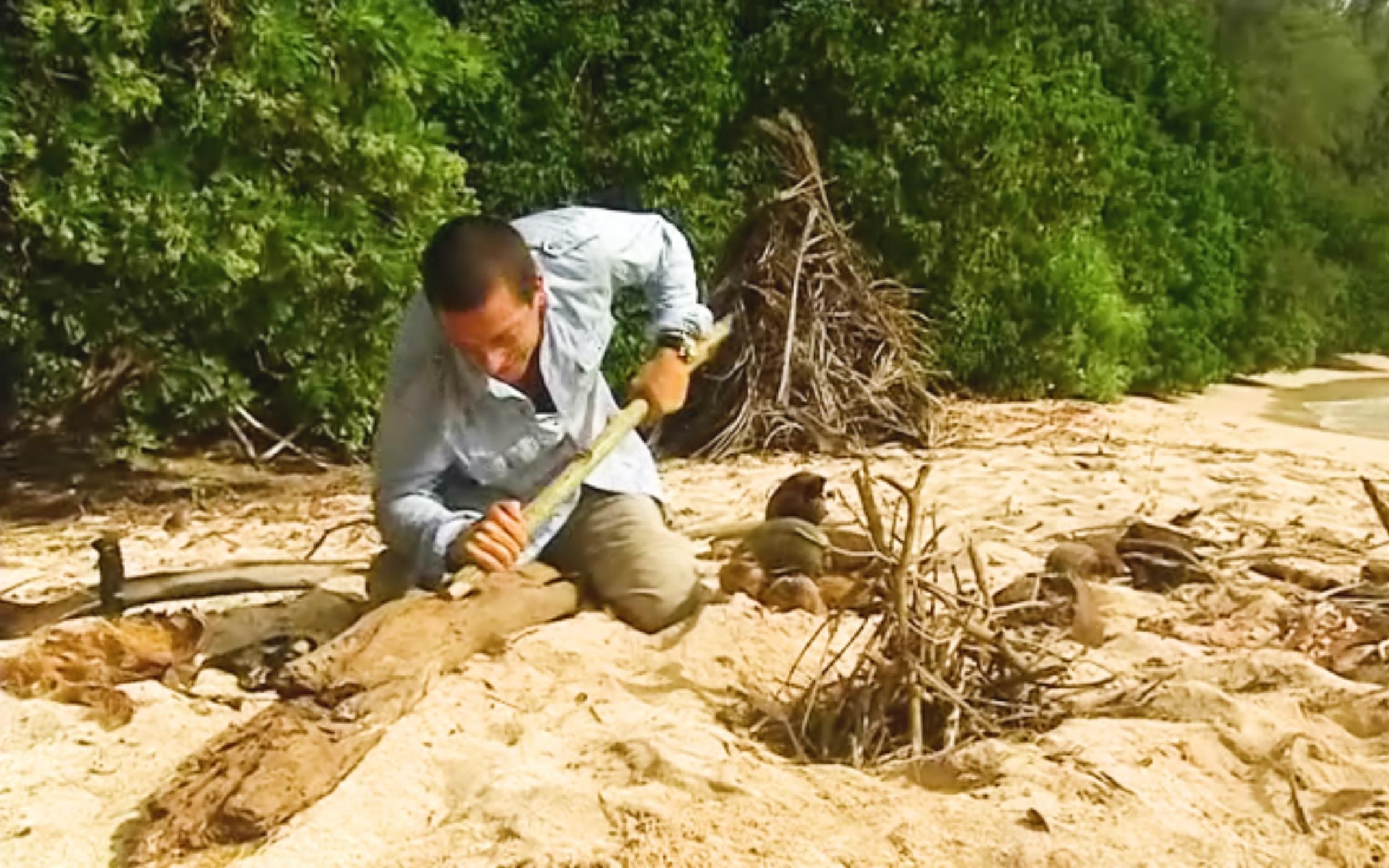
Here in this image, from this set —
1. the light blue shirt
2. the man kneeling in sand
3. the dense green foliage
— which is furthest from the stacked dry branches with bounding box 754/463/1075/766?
the dense green foliage

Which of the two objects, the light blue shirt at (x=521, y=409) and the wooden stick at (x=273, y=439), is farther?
the wooden stick at (x=273, y=439)

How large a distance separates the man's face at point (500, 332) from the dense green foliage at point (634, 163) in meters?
3.11

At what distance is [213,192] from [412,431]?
320 centimetres

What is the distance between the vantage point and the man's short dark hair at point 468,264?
378 centimetres

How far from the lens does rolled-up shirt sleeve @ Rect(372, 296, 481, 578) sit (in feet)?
13.5

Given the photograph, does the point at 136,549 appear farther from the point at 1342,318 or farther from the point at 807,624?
the point at 1342,318

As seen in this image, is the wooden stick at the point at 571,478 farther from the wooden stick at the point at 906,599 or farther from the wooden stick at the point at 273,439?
the wooden stick at the point at 273,439

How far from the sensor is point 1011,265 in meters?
10.4

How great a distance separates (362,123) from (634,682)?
4.17 m

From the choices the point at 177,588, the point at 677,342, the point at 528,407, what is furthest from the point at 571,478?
the point at 177,588

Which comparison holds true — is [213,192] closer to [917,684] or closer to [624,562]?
[624,562]

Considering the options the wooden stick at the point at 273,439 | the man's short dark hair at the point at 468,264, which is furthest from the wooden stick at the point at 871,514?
the wooden stick at the point at 273,439

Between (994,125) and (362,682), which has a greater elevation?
(994,125)

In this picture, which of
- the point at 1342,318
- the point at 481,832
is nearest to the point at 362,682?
the point at 481,832
